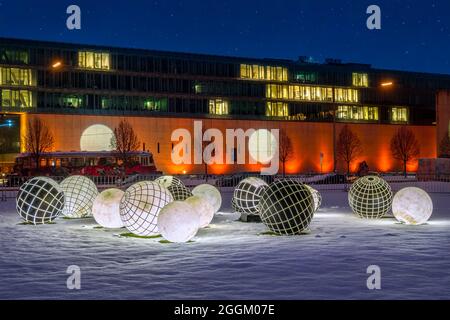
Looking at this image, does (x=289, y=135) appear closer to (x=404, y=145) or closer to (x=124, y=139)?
(x=404, y=145)

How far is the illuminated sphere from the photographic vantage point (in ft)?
62.2

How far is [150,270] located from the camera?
11500 mm

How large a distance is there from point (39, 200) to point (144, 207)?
16.4ft

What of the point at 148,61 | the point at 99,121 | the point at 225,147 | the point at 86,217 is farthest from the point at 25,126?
the point at 86,217

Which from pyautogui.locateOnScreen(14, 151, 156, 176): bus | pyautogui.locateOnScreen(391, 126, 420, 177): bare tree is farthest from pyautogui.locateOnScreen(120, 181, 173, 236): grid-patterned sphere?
pyautogui.locateOnScreen(391, 126, 420, 177): bare tree

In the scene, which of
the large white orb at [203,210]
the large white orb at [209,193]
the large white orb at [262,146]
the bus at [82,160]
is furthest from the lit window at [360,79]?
the large white orb at [203,210]

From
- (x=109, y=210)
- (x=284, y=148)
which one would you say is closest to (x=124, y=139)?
(x=284, y=148)

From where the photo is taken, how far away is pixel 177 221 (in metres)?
14.6

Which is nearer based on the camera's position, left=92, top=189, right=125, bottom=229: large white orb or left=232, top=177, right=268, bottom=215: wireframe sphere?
left=92, top=189, right=125, bottom=229: large white orb

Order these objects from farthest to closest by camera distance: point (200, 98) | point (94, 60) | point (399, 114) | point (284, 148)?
point (399, 114) < point (284, 148) < point (200, 98) < point (94, 60)

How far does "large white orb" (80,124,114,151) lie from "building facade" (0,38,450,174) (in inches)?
5.3

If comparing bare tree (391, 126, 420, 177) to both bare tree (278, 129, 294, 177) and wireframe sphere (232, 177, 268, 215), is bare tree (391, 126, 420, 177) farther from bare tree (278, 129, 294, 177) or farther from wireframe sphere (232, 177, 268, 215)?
wireframe sphere (232, 177, 268, 215)
